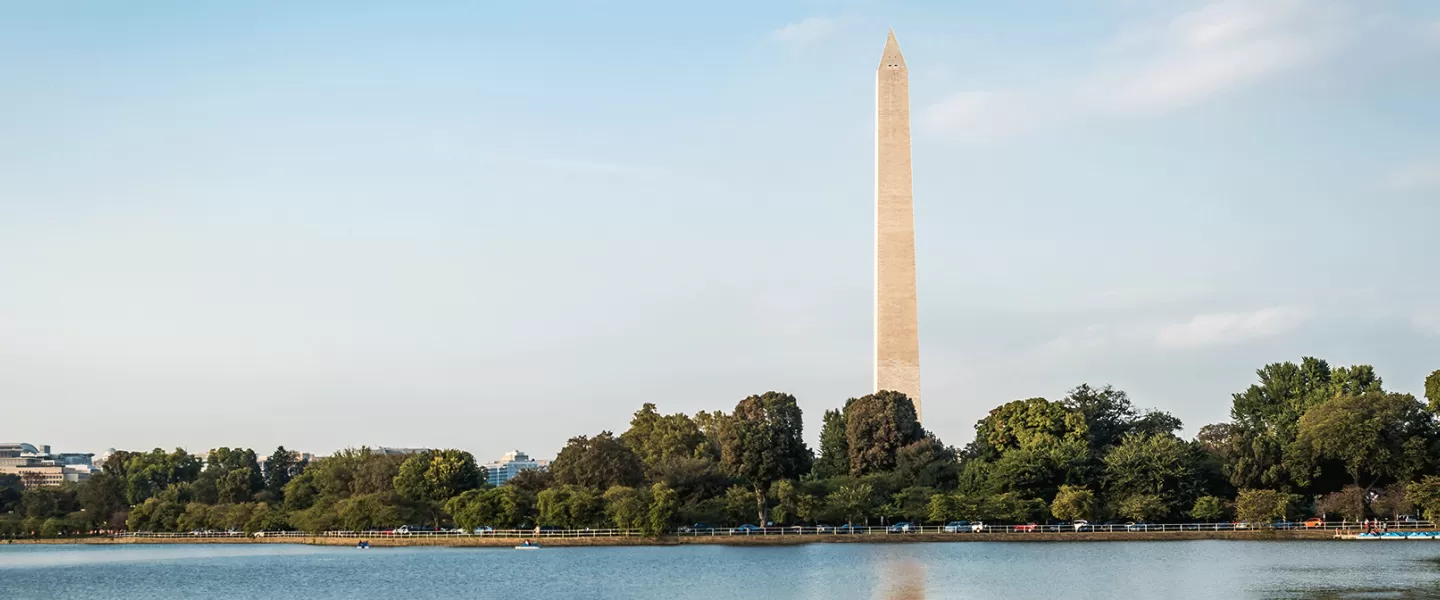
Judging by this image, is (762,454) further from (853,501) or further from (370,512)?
(370,512)

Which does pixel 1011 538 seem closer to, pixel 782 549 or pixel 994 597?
pixel 782 549

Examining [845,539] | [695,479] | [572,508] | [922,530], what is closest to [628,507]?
[572,508]

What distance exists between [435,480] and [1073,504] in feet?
110

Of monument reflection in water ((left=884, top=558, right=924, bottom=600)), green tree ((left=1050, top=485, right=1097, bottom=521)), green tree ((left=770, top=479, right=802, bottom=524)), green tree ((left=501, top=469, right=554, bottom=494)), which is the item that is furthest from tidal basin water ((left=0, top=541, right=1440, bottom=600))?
green tree ((left=501, top=469, right=554, bottom=494))

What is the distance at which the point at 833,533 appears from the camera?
70.2 metres

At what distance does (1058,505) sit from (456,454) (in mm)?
32382

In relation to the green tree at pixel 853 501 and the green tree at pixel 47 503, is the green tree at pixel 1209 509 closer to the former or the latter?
the green tree at pixel 853 501

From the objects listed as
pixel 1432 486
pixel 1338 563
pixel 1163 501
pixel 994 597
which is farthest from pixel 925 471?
pixel 994 597

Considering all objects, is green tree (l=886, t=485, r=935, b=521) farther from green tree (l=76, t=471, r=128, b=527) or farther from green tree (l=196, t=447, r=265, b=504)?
green tree (l=76, t=471, r=128, b=527)

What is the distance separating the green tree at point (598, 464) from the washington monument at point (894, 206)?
14.8 metres

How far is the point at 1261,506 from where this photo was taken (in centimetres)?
6481

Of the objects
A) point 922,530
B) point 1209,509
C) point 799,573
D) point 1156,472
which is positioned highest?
point 1156,472

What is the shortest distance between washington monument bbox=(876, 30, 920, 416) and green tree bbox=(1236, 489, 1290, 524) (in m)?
16.3

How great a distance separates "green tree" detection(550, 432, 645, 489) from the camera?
7644 cm
